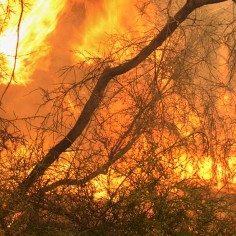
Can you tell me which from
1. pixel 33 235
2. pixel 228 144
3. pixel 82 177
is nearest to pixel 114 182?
pixel 82 177

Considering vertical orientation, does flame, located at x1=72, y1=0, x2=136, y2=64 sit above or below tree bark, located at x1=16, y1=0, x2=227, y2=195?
above

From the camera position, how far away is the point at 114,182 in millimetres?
2178

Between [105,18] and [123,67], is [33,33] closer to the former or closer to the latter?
[105,18]

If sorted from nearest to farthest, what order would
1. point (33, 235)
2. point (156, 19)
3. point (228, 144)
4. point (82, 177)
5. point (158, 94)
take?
point (33, 235) → point (82, 177) → point (158, 94) → point (228, 144) → point (156, 19)

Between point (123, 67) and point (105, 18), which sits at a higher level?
point (105, 18)

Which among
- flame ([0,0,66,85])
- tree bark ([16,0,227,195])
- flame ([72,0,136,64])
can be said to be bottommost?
tree bark ([16,0,227,195])

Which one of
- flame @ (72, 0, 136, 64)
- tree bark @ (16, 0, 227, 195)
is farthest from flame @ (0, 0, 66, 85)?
tree bark @ (16, 0, 227, 195)

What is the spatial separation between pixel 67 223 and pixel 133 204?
1.06ft

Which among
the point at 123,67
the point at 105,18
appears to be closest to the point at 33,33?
the point at 105,18

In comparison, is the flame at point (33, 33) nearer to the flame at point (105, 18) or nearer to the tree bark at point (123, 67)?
the flame at point (105, 18)

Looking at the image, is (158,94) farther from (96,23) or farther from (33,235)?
(96,23)

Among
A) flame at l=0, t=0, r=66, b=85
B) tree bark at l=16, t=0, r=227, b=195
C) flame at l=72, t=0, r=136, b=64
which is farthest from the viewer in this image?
flame at l=72, t=0, r=136, b=64

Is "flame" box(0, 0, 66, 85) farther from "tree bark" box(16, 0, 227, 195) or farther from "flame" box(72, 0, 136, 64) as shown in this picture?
"tree bark" box(16, 0, 227, 195)

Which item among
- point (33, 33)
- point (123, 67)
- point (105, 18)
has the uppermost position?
point (105, 18)
